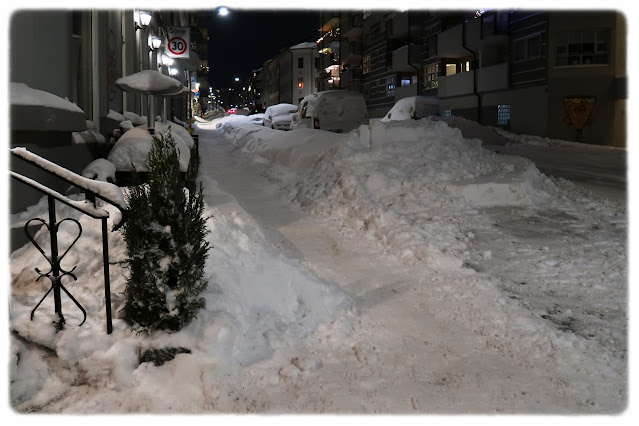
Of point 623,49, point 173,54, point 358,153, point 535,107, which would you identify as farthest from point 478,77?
point 358,153

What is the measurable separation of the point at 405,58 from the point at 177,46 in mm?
24834

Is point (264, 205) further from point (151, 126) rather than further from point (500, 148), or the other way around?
point (500, 148)

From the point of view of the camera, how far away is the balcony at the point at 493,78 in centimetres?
3169

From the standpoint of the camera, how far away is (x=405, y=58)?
146 feet

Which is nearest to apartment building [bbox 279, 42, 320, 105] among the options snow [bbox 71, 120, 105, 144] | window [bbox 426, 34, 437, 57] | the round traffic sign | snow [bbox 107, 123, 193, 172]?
window [bbox 426, 34, 437, 57]

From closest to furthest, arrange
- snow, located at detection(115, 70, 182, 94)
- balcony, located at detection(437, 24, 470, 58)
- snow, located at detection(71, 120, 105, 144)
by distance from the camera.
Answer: snow, located at detection(71, 120, 105, 144) < snow, located at detection(115, 70, 182, 94) < balcony, located at detection(437, 24, 470, 58)

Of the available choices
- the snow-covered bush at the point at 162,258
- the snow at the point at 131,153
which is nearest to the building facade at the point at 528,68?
the snow at the point at 131,153

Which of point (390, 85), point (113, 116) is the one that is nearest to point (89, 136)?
point (113, 116)

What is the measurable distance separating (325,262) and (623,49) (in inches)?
1009

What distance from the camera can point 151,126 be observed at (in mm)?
12516

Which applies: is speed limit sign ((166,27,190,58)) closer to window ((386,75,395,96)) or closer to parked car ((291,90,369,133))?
parked car ((291,90,369,133))

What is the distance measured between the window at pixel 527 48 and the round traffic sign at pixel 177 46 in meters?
17.7

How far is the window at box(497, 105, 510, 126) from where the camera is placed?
105ft

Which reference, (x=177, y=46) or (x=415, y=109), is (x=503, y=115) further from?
(x=177, y=46)
